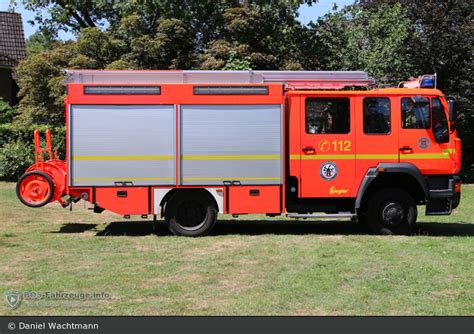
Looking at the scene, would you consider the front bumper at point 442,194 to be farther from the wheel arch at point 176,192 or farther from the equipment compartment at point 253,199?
the wheel arch at point 176,192

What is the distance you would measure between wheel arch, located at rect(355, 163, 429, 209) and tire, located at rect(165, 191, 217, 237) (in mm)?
2698

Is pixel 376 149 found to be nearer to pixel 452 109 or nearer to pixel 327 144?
pixel 327 144

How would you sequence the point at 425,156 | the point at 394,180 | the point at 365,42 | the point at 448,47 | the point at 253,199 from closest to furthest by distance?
the point at 253,199 → the point at 425,156 → the point at 394,180 → the point at 448,47 → the point at 365,42

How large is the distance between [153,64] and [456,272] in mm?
17172

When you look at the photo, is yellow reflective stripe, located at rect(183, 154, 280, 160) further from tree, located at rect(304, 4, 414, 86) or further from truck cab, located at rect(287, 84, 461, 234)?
tree, located at rect(304, 4, 414, 86)

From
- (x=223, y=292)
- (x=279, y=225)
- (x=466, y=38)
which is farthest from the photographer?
(x=466, y=38)

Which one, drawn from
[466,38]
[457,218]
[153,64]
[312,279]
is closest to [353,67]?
[466,38]

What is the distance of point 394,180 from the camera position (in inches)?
414

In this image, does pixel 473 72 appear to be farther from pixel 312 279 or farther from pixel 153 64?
pixel 312 279

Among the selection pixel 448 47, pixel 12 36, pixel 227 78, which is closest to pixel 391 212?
pixel 227 78

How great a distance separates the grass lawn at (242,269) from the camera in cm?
588

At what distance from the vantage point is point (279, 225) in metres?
12.2

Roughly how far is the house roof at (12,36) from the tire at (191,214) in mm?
28177

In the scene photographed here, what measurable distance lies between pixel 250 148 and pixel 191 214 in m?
1.64
